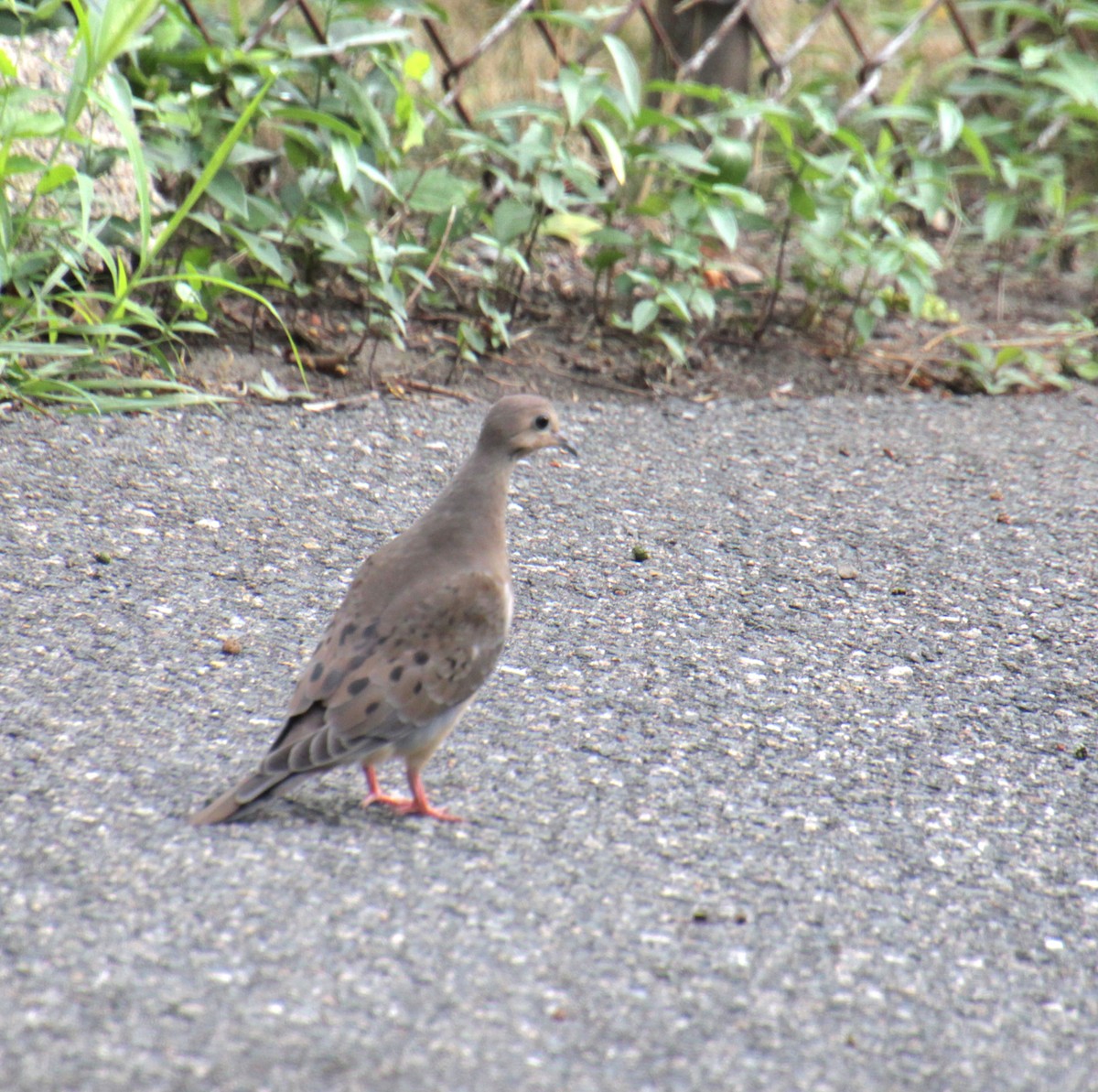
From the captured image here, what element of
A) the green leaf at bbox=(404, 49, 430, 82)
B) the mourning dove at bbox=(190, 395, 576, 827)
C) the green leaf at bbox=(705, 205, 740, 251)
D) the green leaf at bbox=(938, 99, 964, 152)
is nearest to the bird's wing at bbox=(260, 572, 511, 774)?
the mourning dove at bbox=(190, 395, 576, 827)

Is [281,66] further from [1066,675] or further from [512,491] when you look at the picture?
[1066,675]

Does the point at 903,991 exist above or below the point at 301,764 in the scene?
below

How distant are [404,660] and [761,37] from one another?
4620 mm

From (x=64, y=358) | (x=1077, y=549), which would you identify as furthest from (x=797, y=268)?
(x=64, y=358)

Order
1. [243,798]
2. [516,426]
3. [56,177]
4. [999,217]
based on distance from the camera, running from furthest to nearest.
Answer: [999,217] < [56,177] < [516,426] < [243,798]

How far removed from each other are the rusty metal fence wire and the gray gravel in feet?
5.59

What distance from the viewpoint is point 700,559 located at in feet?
13.5

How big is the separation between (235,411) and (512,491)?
3.24 feet

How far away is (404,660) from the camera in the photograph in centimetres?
277

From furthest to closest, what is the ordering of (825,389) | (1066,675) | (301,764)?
1. (825,389)
2. (1066,675)
3. (301,764)

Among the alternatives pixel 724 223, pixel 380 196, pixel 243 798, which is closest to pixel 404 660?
pixel 243 798

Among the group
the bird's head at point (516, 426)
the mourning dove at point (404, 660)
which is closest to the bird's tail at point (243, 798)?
the mourning dove at point (404, 660)

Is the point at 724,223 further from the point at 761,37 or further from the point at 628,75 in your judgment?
the point at 761,37

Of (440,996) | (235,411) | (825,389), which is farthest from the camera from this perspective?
(825,389)
